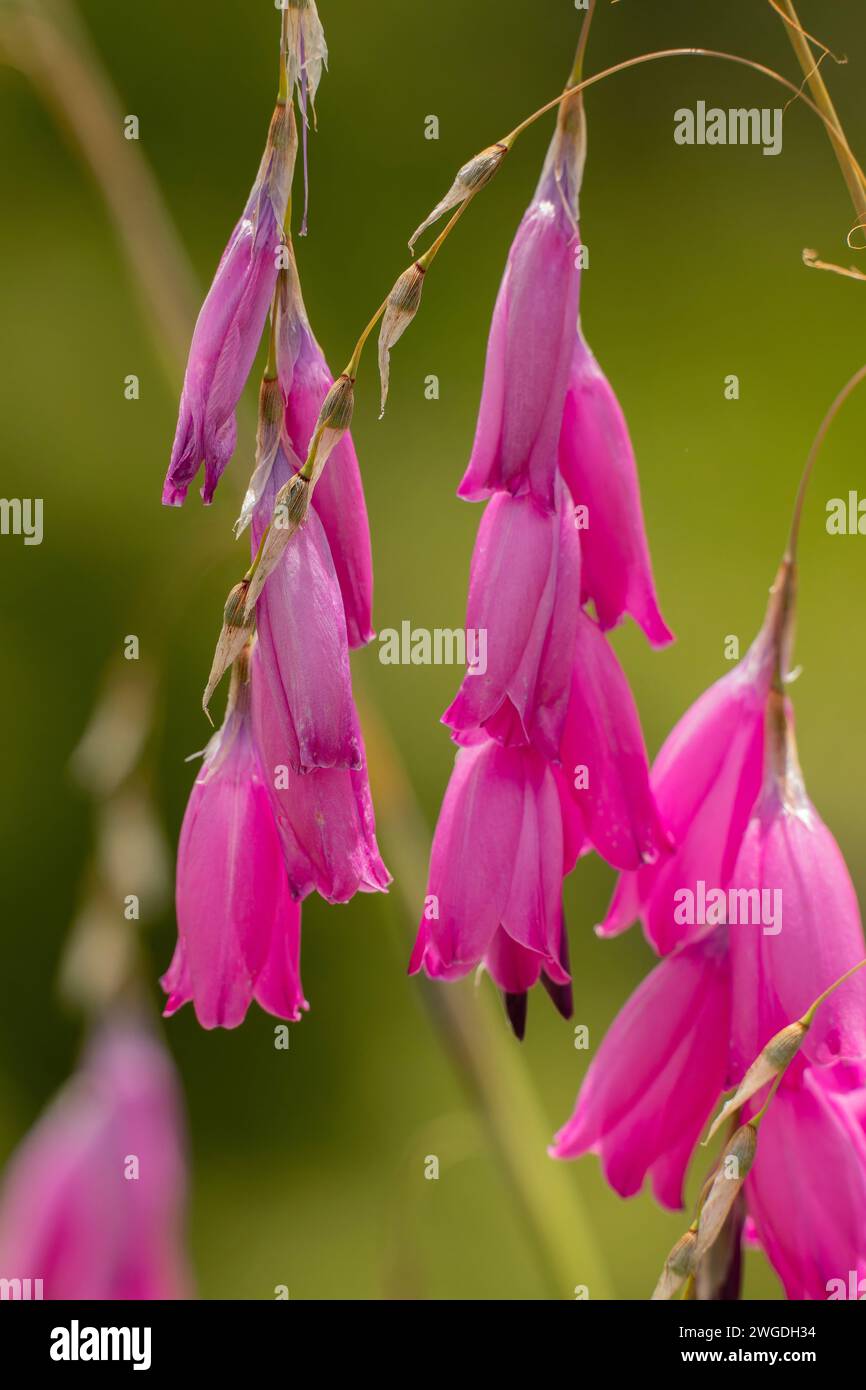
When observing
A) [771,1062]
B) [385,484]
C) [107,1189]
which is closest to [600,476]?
[771,1062]

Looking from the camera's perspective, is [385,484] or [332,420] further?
[385,484]

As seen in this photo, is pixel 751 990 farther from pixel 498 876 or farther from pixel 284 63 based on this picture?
pixel 284 63

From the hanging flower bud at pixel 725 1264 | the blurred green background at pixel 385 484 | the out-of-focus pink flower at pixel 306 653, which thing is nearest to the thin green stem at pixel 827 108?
the out-of-focus pink flower at pixel 306 653

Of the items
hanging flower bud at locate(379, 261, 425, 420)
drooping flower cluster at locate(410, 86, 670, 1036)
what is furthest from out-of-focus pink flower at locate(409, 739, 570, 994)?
hanging flower bud at locate(379, 261, 425, 420)

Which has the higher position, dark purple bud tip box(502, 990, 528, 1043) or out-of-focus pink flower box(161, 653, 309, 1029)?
out-of-focus pink flower box(161, 653, 309, 1029)

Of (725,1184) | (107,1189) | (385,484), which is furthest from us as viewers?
(385,484)

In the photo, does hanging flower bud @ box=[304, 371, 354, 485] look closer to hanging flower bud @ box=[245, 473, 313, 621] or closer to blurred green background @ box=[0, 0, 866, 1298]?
hanging flower bud @ box=[245, 473, 313, 621]

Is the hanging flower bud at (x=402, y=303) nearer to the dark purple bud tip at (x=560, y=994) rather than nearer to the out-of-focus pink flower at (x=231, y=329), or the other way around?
the out-of-focus pink flower at (x=231, y=329)
